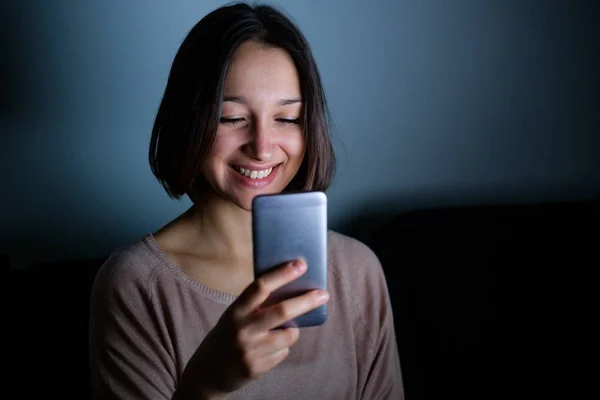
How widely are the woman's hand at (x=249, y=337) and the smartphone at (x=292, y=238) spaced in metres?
0.02

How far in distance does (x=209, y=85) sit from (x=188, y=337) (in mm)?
383

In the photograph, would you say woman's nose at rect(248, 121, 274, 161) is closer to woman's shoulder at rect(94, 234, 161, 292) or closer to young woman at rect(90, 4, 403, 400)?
young woman at rect(90, 4, 403, 400)

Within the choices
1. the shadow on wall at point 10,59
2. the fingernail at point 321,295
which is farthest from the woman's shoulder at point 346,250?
the shadow on wall at point 10,59

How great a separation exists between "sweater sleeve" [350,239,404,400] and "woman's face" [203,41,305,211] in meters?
0.27

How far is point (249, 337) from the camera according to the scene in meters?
0.69

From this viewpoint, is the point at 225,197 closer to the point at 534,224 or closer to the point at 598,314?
the point at 534,224

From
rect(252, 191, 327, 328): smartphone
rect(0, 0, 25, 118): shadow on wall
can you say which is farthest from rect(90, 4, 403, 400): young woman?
rect(0, 0, 25, 118): shadow on wall

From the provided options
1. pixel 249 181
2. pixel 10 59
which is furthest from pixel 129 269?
pixel 10 59

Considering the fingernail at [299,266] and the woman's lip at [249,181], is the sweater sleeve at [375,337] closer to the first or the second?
the woman's lip at [249,181]

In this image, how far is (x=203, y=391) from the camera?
0.76m

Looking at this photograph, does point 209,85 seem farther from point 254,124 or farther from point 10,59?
point 10,59

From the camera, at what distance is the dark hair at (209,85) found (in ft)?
2.95

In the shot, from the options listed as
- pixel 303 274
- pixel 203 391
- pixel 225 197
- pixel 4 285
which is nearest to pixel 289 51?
pixel 225 197

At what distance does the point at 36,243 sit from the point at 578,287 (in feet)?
4.02
